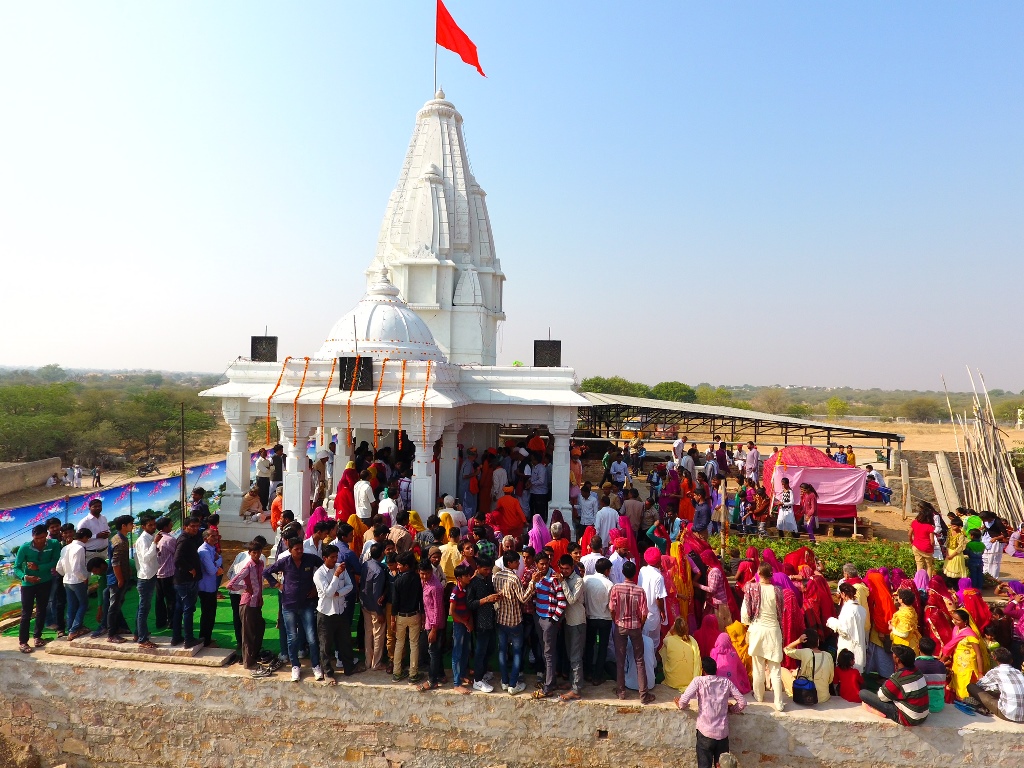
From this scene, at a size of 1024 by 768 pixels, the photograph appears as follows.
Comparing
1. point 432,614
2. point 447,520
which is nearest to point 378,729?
point 432,614

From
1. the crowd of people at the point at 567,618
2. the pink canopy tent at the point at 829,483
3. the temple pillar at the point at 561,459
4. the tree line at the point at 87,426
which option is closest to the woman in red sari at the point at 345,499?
the crowd of people at the point at 567,618

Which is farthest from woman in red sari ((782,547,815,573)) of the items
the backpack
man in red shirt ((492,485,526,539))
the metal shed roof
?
the metal shed roof

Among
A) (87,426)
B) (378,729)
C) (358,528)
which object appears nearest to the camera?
(378,729)

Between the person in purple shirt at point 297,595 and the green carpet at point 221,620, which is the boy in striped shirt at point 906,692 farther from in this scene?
the green carpet at point 221,620

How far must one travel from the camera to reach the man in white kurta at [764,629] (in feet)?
20.2

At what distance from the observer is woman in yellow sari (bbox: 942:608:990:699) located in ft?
20.7

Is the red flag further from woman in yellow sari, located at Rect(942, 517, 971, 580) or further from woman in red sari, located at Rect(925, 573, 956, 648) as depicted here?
woman in red sari, located at Rect(925, 573, 956, 648)

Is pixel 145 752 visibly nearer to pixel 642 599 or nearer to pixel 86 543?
pixel 86 543

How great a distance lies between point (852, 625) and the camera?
21.0ft

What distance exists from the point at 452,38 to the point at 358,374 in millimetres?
14858

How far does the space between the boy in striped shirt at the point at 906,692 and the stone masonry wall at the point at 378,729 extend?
0.63 feet

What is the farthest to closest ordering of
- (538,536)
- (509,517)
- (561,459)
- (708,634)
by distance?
(561,459), (509,517), (538,536), (708,634)

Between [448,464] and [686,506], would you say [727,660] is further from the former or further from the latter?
[448,464]

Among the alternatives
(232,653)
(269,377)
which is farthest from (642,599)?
(269,377)
